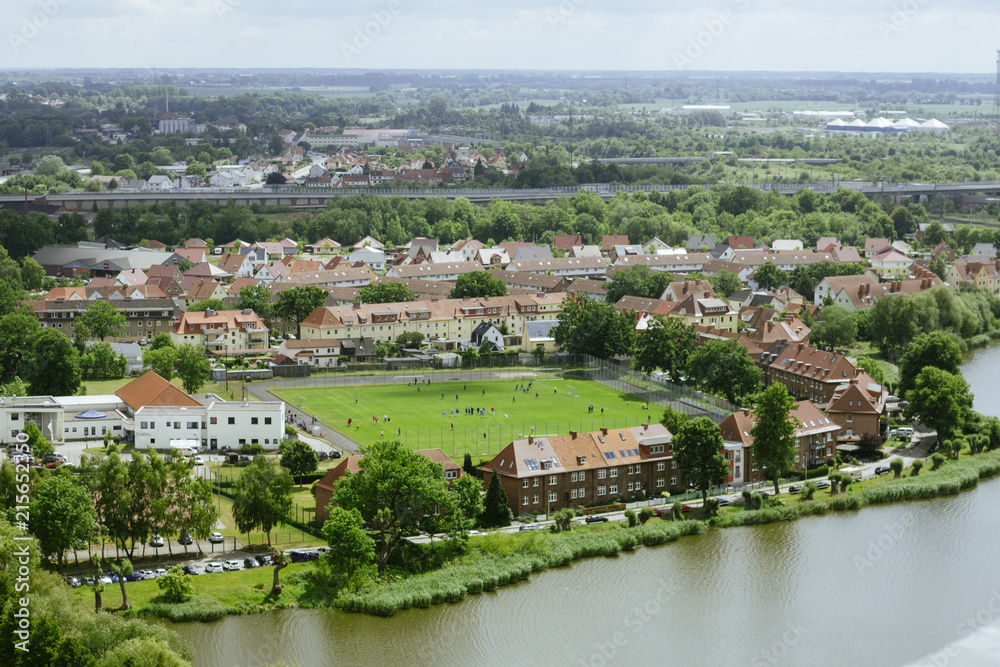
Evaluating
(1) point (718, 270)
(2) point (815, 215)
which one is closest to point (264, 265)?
(1) point (718, 270)

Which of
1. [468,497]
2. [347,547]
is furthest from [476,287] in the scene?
[347,547]

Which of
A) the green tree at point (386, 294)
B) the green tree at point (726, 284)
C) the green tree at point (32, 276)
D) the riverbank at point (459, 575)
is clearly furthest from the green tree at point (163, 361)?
the green tree at point (726, 284)

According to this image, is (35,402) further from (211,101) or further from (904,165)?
(211,101)

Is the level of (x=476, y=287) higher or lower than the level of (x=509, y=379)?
higher

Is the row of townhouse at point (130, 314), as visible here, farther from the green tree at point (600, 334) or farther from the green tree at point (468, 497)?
the green tree at point (468, 497)

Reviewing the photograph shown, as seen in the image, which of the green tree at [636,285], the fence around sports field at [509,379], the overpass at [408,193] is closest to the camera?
the fence around sports field at [509,379]

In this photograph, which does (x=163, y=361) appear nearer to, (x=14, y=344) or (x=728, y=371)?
(x=14, y=344)
